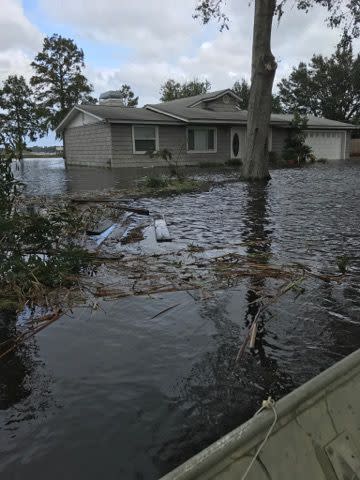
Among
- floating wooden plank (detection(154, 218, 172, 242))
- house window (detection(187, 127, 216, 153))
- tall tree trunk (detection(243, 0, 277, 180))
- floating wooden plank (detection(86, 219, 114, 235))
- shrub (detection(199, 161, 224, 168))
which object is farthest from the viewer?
house window (detection(187, 127, 216, 153))

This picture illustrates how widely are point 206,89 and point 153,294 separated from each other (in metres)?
64.9

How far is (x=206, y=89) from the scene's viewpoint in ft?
213

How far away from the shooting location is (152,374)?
9.85 feet

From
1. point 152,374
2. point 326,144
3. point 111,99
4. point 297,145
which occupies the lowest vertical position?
point 152,374

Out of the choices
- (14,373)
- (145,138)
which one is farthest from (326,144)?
(14,373)

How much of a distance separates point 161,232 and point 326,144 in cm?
2959

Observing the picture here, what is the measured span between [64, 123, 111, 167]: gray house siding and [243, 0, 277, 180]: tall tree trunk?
9630 mm

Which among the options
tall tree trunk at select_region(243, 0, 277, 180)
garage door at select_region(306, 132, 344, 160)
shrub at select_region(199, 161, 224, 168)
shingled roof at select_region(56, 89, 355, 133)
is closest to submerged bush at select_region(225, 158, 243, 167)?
shrub at select_region(199, 161, 224, 168)

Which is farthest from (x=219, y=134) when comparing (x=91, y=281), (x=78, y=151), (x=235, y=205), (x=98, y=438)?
(x=98, y=438)

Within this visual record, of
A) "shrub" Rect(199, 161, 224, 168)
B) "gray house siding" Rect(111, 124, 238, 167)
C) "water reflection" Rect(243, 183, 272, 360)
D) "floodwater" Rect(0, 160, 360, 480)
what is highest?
"gray house siding" Rect(111, 124, 238, 167)

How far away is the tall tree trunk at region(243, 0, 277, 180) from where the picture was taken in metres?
14.6

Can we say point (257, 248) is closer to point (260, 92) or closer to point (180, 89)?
point (260, 92)

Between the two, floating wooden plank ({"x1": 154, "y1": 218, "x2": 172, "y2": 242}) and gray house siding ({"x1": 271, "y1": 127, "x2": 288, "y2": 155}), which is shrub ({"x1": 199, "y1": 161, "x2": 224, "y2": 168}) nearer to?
gray house siding ({"x1": 271, "y1": 127, "x2": 288, "y2": 155})

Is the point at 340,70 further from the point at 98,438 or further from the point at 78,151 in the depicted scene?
the point at 98,438
